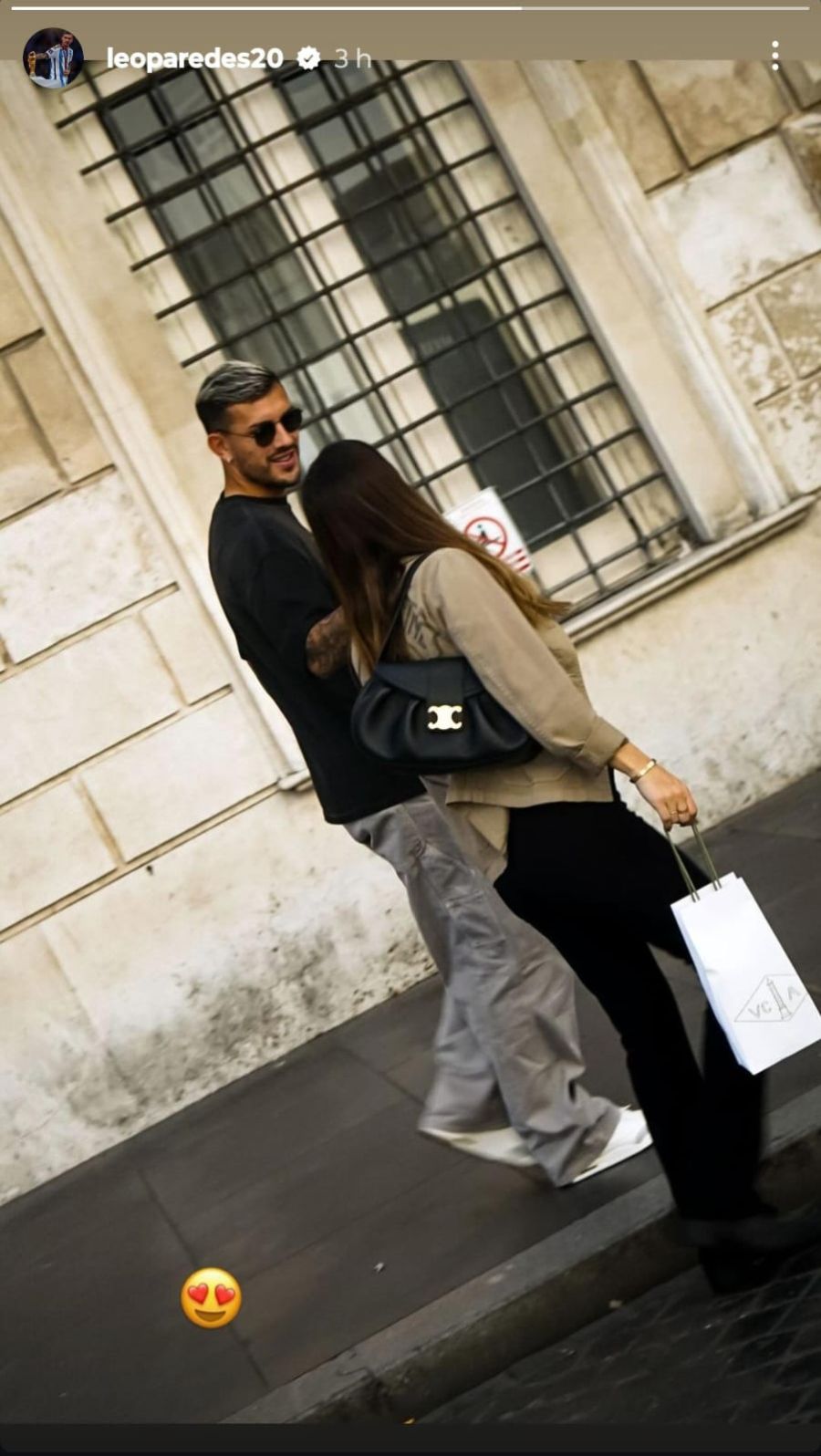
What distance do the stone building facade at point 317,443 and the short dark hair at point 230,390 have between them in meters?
2.48

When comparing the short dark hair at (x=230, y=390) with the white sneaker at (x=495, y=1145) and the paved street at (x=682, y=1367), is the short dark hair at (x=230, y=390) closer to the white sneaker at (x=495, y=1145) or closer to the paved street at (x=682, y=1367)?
the white sneaker at (x=495, y=1145)

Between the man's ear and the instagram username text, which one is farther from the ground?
the instagram username text

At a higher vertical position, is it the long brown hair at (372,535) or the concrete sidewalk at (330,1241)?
the long brown hair at (372,535)

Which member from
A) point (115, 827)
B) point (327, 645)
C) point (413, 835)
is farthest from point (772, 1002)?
point (115, 827)

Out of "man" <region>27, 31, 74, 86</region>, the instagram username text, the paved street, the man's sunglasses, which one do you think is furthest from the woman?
the instagram username text

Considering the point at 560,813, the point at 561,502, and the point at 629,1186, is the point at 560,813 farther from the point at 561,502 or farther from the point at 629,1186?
the point at 561,502

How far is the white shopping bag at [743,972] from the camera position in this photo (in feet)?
10.3

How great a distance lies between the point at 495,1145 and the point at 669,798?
140 centimetres

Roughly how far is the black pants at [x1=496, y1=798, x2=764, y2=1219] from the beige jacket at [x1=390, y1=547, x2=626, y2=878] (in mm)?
69

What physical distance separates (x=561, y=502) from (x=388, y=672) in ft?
13.0

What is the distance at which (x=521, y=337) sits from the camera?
7.04m

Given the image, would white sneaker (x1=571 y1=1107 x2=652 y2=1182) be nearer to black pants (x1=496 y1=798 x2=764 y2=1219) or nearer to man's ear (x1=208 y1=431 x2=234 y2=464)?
black pants (x1=496 y1=798 x2=764 y2=1219)

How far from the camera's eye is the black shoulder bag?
320 cm

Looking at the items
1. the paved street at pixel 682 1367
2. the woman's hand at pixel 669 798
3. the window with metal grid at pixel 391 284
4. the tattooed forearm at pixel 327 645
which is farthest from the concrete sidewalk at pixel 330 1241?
the window with metal grid at pixel 391 284
